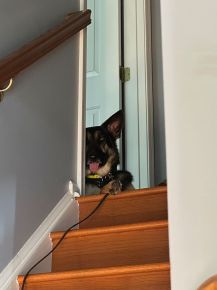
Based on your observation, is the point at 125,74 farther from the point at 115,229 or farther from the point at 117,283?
the point at 117,283

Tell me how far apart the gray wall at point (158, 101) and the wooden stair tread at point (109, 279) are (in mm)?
1703

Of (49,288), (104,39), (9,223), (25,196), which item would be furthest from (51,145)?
(104,39)

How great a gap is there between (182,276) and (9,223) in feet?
3.33

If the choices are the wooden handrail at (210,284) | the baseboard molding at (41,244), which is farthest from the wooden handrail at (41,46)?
the wooden handrail at (210,284)

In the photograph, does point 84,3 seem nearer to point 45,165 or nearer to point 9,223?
point 45,165

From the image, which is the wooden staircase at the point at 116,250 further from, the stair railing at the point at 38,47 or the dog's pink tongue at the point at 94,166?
the stair railing at the point at 38,47

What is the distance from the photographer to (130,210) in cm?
222

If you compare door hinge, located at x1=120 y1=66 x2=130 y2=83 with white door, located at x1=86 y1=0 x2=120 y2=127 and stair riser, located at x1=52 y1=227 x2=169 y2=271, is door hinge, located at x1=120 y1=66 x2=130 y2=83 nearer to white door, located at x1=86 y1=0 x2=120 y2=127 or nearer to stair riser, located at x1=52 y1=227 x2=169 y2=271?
white door, located at x1=86 y1=0 x2=120 y2=127

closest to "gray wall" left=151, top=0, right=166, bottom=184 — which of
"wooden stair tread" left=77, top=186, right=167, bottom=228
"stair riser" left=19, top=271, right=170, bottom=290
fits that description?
"wooden stair tread" left=77, top=186, right=167, bottom=228

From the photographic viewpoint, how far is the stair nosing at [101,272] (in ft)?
5.35

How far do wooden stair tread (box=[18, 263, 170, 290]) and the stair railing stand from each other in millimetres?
782

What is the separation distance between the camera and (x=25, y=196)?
199 cm

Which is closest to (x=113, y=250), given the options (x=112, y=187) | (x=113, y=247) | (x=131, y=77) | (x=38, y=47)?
(x=113, y=247)

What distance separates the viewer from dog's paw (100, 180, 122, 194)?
239 cm
